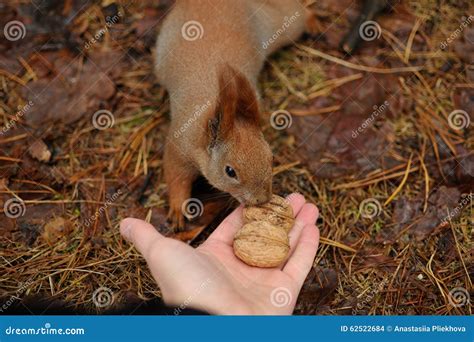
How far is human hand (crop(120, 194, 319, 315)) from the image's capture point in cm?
245

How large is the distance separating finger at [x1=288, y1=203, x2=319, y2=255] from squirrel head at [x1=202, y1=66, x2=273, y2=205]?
272 mm

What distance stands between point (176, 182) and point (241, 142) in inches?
28.5

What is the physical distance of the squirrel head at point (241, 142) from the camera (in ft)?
9.09

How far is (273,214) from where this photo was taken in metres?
2.86

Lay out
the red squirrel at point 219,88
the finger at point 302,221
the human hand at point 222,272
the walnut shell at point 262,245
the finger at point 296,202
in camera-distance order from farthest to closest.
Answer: the finger at point 296,202, the finger at point 302,221, the red squirrel at point 219,88, the walnut shell at point 262,245, the human hand at point 222,272

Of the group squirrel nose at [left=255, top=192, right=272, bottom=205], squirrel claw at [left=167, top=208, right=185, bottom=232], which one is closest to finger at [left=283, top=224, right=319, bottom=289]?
squirrel nose at [left=255, top=192, right=272, bottom=205]

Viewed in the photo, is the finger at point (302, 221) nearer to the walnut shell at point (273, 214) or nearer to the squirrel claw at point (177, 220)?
the walnut shell at point (273, 214)

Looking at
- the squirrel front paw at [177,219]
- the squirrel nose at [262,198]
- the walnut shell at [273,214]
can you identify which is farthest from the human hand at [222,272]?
the squirrel front paw at [177,219]

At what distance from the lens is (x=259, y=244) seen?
269 cm

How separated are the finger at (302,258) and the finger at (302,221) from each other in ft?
0.16

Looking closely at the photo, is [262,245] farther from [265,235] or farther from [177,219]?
[177,219]

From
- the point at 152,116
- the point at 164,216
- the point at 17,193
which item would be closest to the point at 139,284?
the point at 164,216

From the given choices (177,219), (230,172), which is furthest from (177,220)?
(230,172)

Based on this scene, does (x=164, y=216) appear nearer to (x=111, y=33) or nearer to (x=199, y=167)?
(x=199, y=167)
